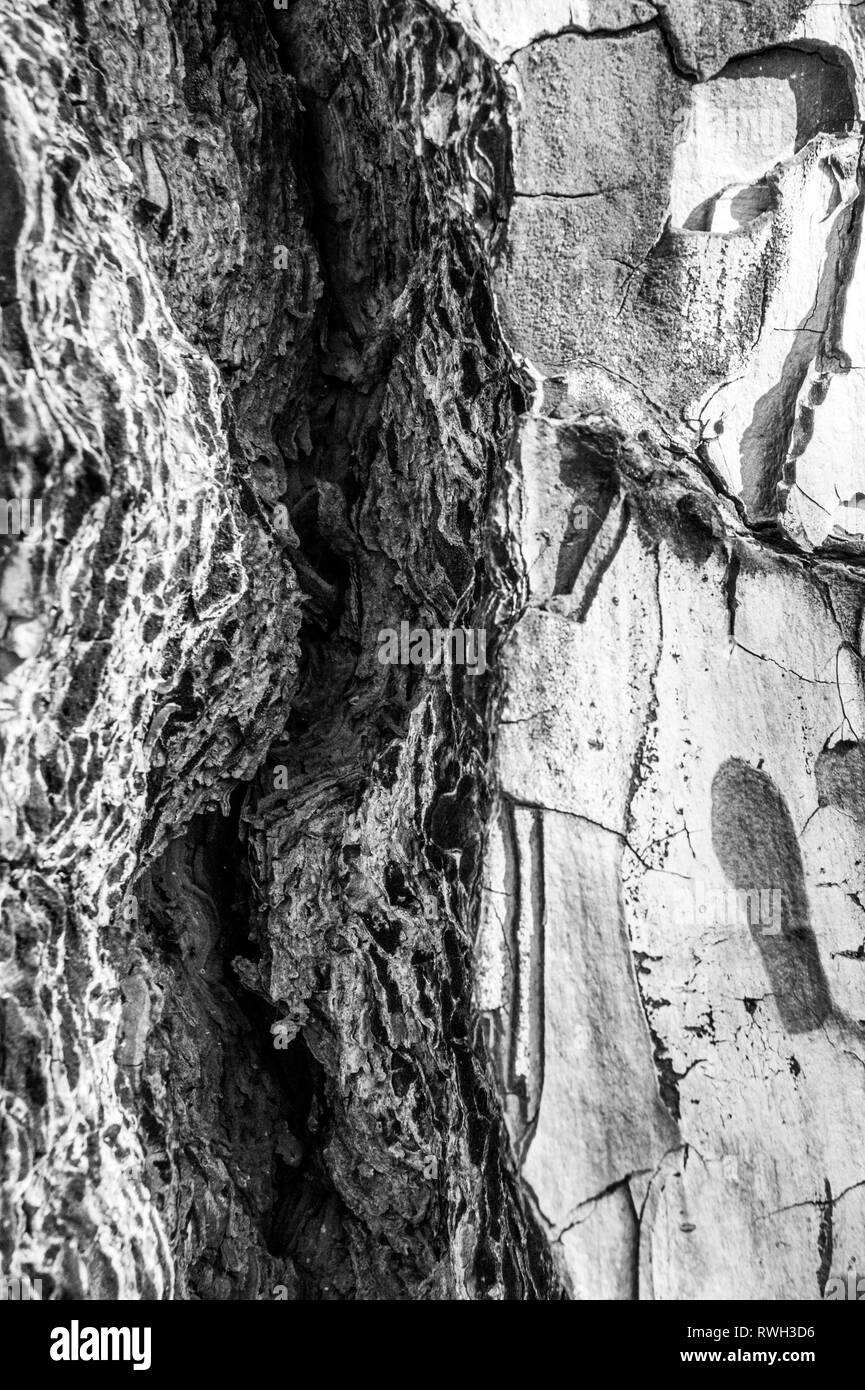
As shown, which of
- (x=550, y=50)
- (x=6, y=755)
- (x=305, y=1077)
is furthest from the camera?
(x=305, y=1077)

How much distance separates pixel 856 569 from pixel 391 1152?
802mm

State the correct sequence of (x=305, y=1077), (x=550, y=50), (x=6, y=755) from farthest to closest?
(x=305, y=1077) → (x=550, y=50) → (x=6, y=755)

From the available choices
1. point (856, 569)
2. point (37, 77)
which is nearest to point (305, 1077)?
point (856, 569)

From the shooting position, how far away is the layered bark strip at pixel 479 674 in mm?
956

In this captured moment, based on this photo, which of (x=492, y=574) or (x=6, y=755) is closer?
(x=6, y=755)

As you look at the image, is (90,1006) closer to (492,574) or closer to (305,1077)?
(305,1077)

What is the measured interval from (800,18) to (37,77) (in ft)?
2.44

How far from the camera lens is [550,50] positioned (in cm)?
96

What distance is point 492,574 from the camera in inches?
39.6

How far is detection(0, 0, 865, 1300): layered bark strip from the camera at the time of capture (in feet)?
3.14

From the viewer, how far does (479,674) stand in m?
1.00

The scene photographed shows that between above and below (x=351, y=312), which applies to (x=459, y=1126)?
below
